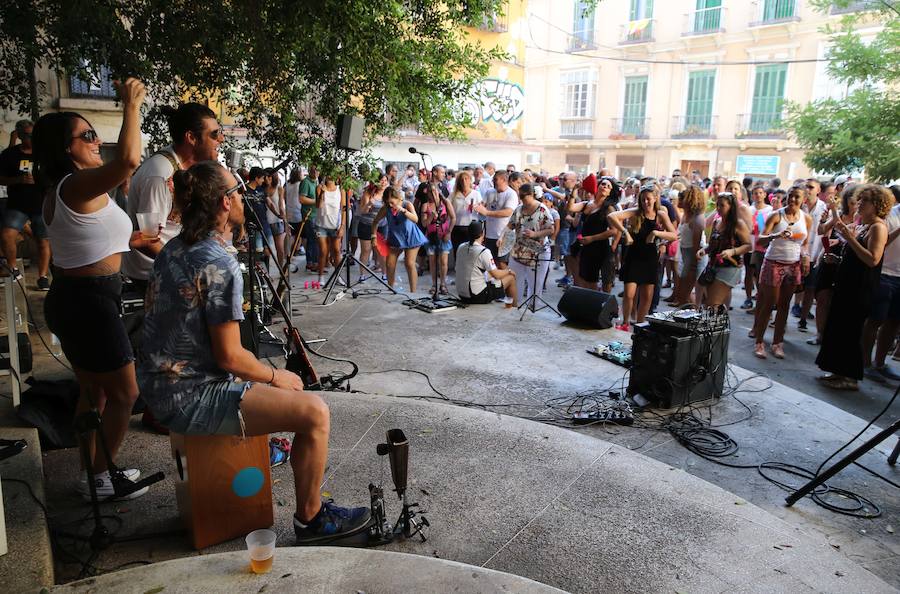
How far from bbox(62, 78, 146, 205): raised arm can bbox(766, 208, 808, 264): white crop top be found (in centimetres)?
701

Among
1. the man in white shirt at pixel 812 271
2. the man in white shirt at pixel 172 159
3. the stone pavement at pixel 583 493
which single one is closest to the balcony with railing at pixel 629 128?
the man in white shirt at pixel 812 271

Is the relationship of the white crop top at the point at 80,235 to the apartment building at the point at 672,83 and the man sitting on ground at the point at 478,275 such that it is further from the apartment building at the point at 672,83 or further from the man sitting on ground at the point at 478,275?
the apartment building at the point at 672,83

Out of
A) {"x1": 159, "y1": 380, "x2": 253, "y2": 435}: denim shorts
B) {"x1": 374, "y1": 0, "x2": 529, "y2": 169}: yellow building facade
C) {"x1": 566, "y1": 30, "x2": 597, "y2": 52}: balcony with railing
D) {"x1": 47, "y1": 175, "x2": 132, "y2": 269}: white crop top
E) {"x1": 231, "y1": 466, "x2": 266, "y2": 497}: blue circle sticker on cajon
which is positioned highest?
{"x1": 566, "y1": 30, "x2": 597, "y2": 52}: balcony with railing

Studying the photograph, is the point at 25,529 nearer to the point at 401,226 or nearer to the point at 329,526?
the point at 329,526

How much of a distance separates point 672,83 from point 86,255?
28.9m

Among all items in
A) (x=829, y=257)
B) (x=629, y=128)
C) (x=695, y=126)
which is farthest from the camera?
(x=629, y=128)

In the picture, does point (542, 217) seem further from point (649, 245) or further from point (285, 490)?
point (285, 490)

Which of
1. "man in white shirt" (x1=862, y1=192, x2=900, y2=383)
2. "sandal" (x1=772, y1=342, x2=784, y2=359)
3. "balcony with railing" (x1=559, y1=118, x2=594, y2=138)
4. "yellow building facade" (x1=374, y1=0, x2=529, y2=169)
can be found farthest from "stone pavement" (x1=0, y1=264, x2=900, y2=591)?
"balcony with railing" (x1=559, y1=118, x2=594, y2=138)

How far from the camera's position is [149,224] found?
11.9ft

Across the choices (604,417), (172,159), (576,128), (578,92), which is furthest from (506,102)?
(172,159)

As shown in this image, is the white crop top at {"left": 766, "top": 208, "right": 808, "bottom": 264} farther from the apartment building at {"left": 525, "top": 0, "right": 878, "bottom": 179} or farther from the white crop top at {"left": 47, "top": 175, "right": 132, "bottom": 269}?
the apartment building at {"left": 525, "top": 0, "right": 878, "bottom": 179}

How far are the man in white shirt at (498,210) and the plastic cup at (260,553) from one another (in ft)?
23.7

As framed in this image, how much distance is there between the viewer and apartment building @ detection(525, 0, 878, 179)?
24469 mm

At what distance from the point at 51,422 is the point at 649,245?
6271 millimetres
